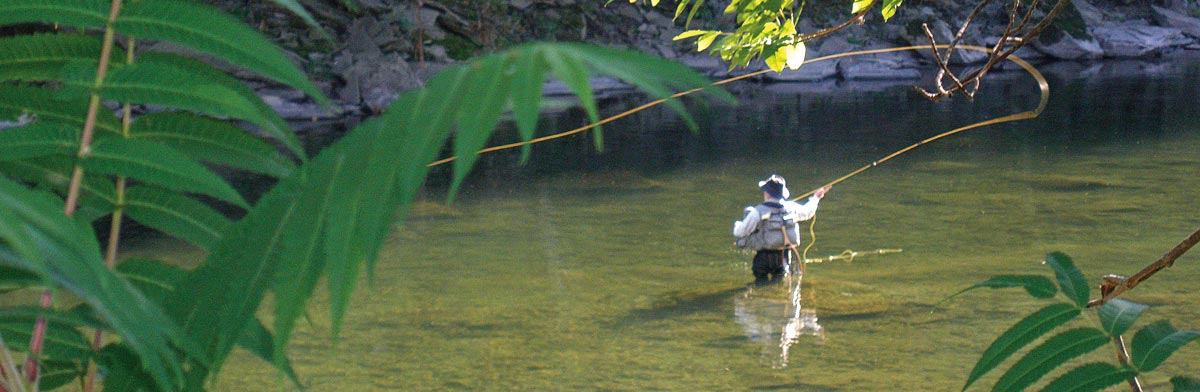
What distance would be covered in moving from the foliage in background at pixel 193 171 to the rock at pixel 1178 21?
31.1 metres

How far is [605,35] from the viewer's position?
80.7ft

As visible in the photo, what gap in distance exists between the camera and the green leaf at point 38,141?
22.0 inches

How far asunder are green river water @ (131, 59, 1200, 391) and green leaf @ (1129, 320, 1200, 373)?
500 cm

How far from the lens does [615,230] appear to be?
32.0 ft

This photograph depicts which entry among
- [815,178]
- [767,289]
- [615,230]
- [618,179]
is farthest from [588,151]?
[767,289]

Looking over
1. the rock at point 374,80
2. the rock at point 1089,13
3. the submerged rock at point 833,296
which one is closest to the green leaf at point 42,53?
the submerged rock at point 833,296

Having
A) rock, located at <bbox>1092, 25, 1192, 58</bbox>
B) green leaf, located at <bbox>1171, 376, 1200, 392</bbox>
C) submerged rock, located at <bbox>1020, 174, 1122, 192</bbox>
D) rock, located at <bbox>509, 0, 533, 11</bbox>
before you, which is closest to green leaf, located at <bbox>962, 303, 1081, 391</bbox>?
green leaf, located at <bbox>1171, 376, 1200, 392</bbox>

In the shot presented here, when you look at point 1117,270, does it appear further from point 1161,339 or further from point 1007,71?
point 1007,71

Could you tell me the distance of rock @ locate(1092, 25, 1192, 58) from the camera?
86.9 feet

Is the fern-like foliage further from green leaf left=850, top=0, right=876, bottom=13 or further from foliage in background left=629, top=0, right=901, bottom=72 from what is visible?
green leaf left=850, top=0, right=876, bottom=13

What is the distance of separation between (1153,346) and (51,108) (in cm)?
78

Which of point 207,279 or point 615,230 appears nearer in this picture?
point 207,279

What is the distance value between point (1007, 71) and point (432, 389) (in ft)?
69.8

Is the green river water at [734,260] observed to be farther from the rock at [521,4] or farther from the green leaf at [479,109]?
the rock at [521,4]
